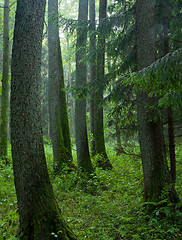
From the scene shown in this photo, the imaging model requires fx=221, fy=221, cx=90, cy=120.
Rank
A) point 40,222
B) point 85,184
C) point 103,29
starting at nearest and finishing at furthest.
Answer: point 40,222, point 103,29, point 85,184

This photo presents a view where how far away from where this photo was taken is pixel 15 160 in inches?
144

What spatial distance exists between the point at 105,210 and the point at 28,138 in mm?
3374

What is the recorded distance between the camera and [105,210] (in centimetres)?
585

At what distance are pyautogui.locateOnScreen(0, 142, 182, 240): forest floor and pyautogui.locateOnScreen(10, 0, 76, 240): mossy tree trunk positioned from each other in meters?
0.56

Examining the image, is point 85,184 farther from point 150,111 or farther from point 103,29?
point 103,29

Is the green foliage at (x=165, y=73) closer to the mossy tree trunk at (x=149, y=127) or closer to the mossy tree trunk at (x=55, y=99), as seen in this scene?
the mossy tree trunk at (x=149, y=127)

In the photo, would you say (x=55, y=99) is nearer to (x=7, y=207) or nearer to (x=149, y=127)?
(x=7, y=207)

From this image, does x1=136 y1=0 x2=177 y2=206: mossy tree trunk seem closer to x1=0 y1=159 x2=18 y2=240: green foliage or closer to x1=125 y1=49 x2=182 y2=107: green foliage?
x1=125 y1=49 x2=182 y2=107: green foliage

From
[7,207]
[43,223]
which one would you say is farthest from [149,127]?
[7,207]

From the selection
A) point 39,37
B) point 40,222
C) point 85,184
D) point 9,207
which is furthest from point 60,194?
point 39,37

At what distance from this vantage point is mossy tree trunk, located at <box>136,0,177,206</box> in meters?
5.27

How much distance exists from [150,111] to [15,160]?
11.0ft

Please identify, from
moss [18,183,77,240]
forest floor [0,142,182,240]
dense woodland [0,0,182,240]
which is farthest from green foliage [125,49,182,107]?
forest floor [0,142,182,240]

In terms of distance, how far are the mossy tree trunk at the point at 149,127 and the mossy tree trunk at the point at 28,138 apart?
254 centimetres
